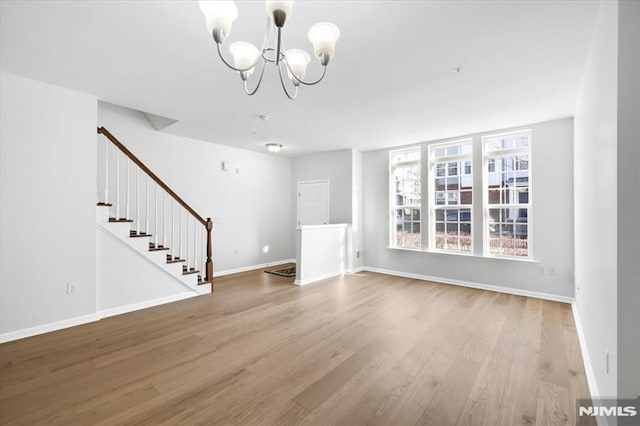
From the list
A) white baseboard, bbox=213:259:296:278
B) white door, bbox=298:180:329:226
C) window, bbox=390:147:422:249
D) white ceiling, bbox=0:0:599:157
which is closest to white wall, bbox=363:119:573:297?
white ceiling, bbox=0:0:599:157

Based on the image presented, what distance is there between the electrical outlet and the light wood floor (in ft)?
1.42

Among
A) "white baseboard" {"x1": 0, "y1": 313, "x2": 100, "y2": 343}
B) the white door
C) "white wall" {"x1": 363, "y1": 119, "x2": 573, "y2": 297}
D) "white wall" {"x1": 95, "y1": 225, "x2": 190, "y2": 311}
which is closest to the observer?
"white baseboard" {"x1": 0, "y1": 313, "x2": 100, "y2": 343}

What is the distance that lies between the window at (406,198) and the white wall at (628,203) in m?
4.16

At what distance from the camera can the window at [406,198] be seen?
18.7 feet

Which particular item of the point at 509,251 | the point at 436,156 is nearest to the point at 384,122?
the point at 436,156

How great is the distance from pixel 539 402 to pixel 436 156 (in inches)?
169

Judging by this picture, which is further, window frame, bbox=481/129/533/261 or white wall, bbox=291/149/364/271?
white wall, bbox=291/149/364/271

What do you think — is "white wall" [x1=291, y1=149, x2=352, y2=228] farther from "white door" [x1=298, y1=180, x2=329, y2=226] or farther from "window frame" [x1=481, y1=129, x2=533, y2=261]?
"window frame" [x1=481, y1=129, x2=533, y2=261]

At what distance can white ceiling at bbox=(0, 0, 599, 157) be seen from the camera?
6.47ft

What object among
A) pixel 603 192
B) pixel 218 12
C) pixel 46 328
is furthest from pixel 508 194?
pixel 46 328

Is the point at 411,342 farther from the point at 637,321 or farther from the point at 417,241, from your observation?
the point at 417,241

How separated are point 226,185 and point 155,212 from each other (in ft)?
5.74

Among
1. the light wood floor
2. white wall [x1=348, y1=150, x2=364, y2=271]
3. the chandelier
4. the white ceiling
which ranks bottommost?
the light wood floor

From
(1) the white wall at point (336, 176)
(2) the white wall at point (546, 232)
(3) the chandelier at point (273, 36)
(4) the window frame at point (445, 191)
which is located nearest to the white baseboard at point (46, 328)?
(3) the chandelier at point (273, 36)
